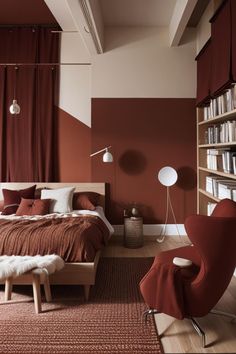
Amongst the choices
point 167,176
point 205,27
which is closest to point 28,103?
point 167,176

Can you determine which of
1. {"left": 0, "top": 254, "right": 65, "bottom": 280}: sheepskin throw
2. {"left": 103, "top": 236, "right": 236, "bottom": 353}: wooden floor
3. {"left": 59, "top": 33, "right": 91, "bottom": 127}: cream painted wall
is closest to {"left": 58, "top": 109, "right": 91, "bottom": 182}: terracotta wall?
{"left": 59, "top": 33, "right": 91, "bottom": 127}: cream painted wall

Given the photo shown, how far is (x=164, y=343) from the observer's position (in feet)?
7.41

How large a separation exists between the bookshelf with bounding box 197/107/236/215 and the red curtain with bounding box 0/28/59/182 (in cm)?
236

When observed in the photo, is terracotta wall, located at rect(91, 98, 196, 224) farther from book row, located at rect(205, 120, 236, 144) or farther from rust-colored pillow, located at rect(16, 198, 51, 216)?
rust-colored pillow, located at rect(16, 198, 51, 216)

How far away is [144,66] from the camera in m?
5.11

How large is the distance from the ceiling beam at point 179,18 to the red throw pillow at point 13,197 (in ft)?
9.92

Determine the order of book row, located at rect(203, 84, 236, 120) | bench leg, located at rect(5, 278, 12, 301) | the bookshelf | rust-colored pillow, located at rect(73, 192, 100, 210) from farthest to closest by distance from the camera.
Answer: rust-colored pillow, located at rect(73, 192, 100, 210), the bookshelf, book row, located at rect(203, 84, 236, 120), bench leg, located at rect(5, 278, 12, 301)

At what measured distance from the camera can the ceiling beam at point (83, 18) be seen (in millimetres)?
3454

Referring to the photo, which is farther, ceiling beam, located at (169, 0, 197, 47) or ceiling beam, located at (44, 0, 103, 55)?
ceiling beam, located at (169, 0, 197, 47)

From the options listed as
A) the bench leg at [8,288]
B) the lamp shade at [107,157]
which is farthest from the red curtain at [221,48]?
the bench leg at [8,288]

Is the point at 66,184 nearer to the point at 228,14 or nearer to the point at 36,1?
the point at 36,1

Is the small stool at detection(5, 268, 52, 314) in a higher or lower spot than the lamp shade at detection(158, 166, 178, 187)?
lower

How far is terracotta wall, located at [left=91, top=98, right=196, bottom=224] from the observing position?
5.13 meters

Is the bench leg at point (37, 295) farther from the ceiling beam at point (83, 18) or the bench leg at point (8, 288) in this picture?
the ceiling beam at point (83, 18)
